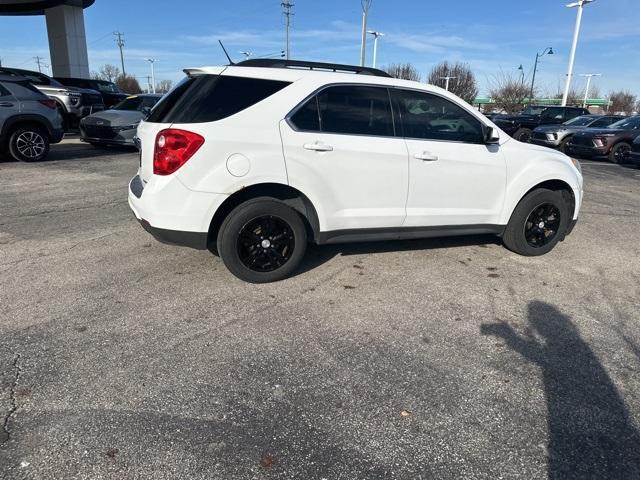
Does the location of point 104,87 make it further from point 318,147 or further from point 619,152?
point 619,152

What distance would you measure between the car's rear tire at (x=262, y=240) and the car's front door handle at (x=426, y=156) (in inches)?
49.4

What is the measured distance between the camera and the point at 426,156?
14.6 ft

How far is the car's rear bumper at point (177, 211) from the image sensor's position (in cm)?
381

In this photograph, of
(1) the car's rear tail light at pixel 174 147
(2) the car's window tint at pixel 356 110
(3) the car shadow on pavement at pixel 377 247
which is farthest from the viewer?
(3) the car shadow on pavement at pixel 377 247

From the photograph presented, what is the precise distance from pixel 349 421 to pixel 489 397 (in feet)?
2.89

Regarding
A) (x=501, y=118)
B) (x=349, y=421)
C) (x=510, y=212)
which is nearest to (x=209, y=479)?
(x=349, y=421)

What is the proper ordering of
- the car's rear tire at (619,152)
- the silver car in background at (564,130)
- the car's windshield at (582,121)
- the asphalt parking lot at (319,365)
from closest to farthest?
the asphalt parking lot at (319,365), the car's rear tire at (619,152), the silver car in background at (564,130), the car's windshield at (582,121)

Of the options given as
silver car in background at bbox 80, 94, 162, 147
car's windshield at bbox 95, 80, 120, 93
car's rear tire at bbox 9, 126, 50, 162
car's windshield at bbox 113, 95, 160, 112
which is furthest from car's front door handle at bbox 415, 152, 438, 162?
car's windshield at bbox 95, 80, 120, 93

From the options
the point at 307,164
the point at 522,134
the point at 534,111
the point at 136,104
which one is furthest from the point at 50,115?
the point at 534,111

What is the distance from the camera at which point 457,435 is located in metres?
2.49

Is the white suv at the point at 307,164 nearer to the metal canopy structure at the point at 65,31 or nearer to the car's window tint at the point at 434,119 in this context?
the car's window tint at the point at 434,119

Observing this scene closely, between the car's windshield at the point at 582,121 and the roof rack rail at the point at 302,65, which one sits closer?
the roof rack rail at the point at 302,65

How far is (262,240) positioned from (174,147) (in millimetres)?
1059

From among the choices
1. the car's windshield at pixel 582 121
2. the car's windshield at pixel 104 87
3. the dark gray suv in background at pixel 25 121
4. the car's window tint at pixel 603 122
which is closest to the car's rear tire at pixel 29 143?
the dark gray suv in background at pixel 25 121
